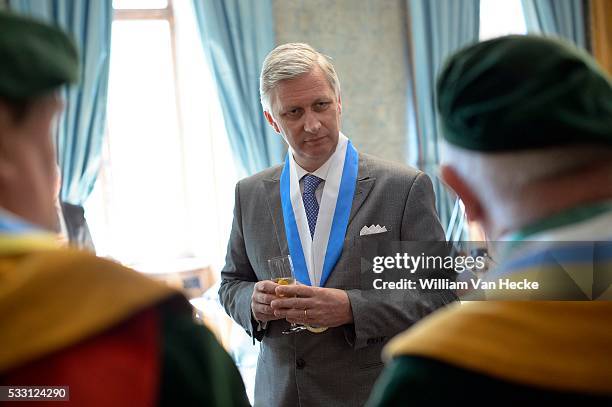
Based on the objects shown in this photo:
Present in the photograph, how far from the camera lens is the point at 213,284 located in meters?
5.28

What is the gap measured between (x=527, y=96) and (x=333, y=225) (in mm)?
1305

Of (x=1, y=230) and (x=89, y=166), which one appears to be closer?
(x=1, y=230)

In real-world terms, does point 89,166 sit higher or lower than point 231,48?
lower

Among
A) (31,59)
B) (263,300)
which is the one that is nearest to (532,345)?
(31,59)

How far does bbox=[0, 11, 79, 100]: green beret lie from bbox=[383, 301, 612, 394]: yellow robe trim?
22.3 inches

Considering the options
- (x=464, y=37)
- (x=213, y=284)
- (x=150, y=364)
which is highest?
(x=464, y=37)

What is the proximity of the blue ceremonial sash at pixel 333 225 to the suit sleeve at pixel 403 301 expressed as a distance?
144 mm

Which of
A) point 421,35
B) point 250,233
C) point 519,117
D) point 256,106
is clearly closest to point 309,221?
point 250,233

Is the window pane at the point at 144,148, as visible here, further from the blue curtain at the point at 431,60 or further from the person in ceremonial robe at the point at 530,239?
the person in ceremonial robe at the point at 530,239

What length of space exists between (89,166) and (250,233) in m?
3.09

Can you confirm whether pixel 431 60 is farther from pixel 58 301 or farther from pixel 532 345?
pixel 58 301

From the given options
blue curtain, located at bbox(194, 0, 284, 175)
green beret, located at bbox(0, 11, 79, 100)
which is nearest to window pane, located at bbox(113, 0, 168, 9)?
blue curtain, located at bbox(194, 0, 284, 175)

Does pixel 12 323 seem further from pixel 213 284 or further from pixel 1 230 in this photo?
pixel 213 284

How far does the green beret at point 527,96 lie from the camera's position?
865 mm
